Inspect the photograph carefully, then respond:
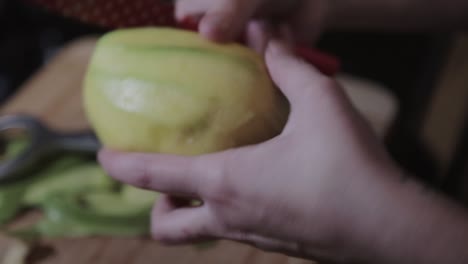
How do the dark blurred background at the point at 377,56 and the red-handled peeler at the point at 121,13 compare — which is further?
the dark blurred background at the point at 377,56

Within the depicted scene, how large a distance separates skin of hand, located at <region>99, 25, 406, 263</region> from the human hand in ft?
0.30

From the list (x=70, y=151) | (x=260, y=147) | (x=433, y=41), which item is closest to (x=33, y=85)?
(x=70, y=151)

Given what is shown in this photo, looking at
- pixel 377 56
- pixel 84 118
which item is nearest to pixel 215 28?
pixel 84 118

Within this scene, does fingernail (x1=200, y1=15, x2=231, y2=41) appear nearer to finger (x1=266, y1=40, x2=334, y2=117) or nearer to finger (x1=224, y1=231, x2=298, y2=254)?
finger (x1=266, y1=40, x2=334, y2=117)

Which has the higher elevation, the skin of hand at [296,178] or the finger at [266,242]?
Result: the skin of hand at [296,178]

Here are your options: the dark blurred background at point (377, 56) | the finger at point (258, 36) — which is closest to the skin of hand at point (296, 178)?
the finger at point (258, 36)

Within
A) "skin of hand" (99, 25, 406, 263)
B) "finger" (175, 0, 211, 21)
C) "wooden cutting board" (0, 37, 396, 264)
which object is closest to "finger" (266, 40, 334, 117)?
"skin of hand" (99, 25, 406, 263)

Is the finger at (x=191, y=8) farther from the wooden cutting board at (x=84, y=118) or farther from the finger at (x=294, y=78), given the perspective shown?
the wooden cutting board at (x=84, y=118)

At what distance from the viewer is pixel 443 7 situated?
98cm

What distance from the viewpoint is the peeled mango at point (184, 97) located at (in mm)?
526

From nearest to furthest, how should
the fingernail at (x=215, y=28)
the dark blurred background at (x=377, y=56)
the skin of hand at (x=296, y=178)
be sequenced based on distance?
the skin of hand at (x=296, y=178) < the fingernail at (x=215, y=28) < the dark blurred background at (x=377, y=56)

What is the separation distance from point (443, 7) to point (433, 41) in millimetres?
390

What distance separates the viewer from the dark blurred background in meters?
→ 1.22

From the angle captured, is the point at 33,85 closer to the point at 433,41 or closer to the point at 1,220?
the point at 1,220
